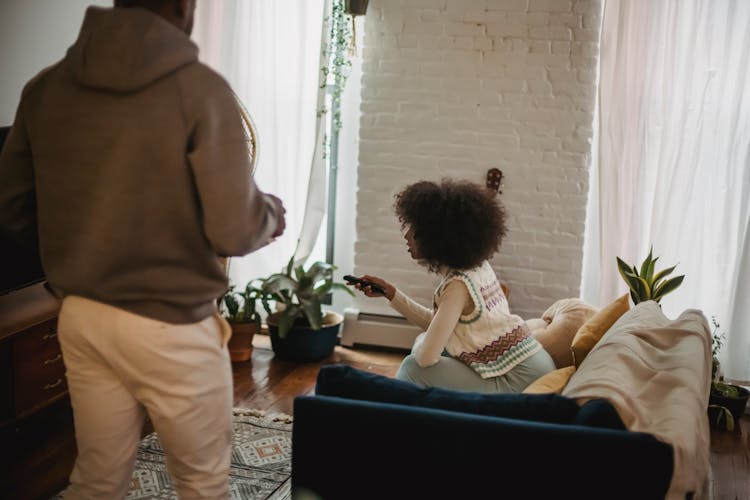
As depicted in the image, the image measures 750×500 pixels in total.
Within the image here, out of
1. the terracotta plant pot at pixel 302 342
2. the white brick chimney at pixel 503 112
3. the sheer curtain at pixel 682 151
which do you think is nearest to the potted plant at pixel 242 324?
the terracotta plant pot at pixel 302 342

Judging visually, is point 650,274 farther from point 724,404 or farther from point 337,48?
point 337,48

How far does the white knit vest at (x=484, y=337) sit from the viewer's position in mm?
2535

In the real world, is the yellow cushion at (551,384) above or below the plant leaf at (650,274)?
below

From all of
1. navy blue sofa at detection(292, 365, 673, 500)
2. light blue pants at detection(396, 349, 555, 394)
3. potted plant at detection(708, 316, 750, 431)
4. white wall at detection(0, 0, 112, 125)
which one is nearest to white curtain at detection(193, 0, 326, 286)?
white wall at detection(0, 0, 112, 125)

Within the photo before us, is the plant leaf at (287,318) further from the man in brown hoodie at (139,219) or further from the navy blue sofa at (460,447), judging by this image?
the man in brown hoodie at (139,219)

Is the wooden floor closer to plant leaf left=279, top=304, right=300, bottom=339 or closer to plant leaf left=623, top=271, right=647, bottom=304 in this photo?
plant leaf left=279, top=304, right=300, bottom=339

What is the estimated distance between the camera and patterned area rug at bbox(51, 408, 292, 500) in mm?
2652

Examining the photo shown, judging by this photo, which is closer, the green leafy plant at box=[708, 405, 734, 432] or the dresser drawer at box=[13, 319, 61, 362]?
the dresser drawer at box=[13, 319, 61, 362]

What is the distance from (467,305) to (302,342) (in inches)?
66.8

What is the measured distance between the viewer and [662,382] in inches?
71.7

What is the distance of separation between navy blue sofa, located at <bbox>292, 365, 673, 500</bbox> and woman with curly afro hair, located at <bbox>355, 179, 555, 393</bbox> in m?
0.75

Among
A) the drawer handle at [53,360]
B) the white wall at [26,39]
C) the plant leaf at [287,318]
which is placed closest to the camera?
the drawer handle at [53,360]

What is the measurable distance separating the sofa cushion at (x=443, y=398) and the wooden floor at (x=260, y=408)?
4.57 ft

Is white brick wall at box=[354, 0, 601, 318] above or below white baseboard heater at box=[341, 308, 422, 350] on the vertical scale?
above
